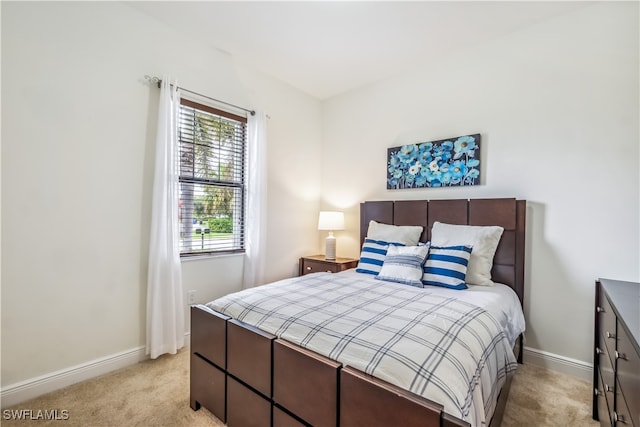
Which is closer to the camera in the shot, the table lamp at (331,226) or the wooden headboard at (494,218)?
the wooden headboard at (494,218)

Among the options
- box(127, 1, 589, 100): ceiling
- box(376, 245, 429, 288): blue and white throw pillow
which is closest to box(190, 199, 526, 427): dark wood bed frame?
box(376, 245, 429, 288): blue and white throw pillow

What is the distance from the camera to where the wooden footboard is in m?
0.98

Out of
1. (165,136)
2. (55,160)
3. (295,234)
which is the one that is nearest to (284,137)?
(295,234)

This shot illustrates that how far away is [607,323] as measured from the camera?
155cm

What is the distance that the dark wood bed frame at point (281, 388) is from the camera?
3.22 feet

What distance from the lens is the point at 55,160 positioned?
6.24 feet

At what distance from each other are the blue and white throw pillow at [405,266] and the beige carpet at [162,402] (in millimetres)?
920

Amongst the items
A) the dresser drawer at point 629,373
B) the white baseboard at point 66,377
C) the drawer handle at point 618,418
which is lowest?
the white baseboard at point 66,377

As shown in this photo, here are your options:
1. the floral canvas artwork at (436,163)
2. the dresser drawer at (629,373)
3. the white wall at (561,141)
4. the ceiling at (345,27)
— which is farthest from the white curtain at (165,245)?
the dresser drawer at (629,373)

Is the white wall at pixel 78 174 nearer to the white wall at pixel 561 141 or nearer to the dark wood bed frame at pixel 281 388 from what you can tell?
the dark wood bed frame at pixel 281 388

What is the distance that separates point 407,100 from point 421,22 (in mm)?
825

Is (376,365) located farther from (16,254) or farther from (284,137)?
(284,137)

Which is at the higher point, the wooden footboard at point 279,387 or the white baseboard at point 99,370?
the wooden footboard at point 279,387

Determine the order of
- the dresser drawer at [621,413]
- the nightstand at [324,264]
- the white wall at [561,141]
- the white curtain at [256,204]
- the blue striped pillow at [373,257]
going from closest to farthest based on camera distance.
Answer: the dresser drawer at [621,413]
the white wall at [561,141]
the blue striped pillow at [373,257]
the white curtain at [256,204]
the nightstand at [324,264]
